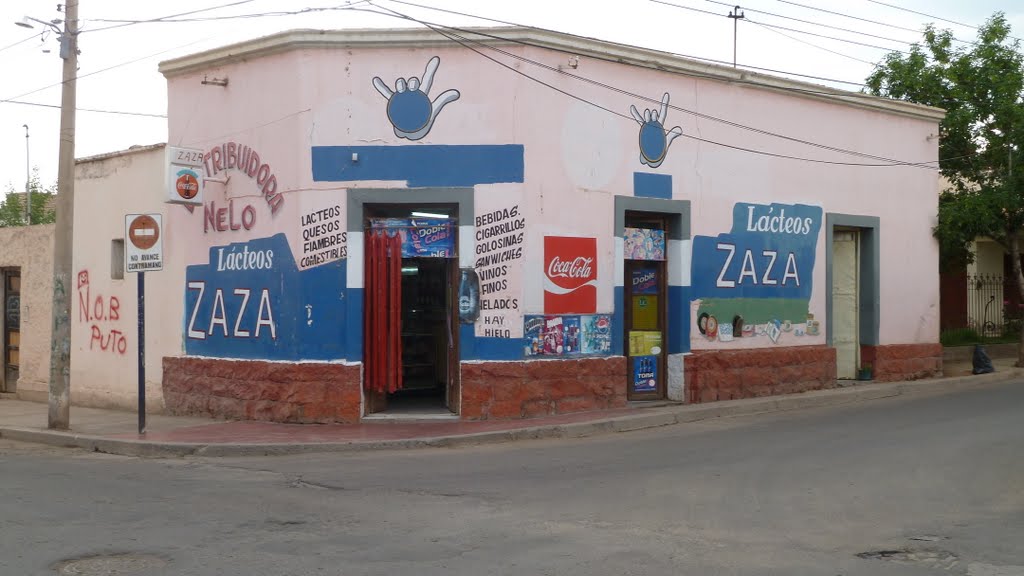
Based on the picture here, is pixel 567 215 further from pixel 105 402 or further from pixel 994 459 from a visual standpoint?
pixel 105 402

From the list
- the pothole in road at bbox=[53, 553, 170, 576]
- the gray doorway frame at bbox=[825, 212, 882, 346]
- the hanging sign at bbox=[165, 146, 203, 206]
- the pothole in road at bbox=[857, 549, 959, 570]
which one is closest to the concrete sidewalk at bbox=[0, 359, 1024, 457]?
the gray doorway frame at bbox=[825, 212, 882, 346]

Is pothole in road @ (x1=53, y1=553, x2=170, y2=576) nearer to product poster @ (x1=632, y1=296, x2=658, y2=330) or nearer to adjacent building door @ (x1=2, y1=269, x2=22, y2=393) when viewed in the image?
product poster @ (x1=632, y1=296, x2=658, y2=330)

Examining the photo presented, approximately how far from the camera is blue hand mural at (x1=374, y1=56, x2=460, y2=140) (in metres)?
13.5

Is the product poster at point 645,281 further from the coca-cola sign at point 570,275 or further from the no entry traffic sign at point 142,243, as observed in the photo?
the no entry traffic sign at point 142,243

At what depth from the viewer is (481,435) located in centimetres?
1217

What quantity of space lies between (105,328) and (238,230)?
13.6 feet

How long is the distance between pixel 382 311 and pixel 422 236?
1.24 metres

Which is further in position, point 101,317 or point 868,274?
point 868,274

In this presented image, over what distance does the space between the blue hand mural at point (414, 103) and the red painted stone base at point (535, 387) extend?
3506 millimetres

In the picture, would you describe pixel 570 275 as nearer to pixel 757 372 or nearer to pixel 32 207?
pixel 757 372

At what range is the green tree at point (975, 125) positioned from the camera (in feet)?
63.1

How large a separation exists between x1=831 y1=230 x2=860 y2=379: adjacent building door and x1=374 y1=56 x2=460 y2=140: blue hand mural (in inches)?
353

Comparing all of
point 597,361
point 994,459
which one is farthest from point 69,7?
point 994,459

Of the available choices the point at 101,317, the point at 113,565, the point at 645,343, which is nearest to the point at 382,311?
the point at 645,343
